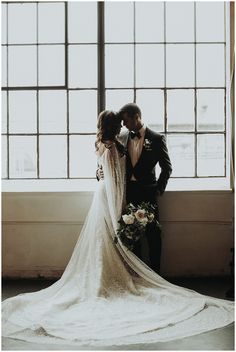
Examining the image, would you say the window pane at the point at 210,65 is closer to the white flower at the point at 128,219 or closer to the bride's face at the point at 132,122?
the bride's face at the point at 132,122

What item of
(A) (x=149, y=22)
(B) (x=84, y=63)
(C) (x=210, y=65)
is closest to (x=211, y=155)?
(C) (x=210, y=65)

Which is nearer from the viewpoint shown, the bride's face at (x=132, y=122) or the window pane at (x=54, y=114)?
the bride's face at (x=132, y=122)

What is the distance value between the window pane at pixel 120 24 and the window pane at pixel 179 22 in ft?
1.29

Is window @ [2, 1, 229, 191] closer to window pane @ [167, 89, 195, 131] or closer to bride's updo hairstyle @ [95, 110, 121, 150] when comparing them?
window pane @ [167, 89, 195, 131]

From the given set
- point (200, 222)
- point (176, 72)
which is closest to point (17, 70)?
point (176, 72)

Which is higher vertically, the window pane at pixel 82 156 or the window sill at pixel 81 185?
the window pane at pixel 82 156

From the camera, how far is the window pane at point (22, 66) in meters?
5.35

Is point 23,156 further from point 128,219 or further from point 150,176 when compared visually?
point 128,219

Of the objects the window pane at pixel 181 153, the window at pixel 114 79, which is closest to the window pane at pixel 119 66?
the window at pixel 114 79

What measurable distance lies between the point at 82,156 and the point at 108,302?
1989 millimetres

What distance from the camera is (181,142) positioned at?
5297 mm

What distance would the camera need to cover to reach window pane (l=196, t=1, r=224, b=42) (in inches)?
207

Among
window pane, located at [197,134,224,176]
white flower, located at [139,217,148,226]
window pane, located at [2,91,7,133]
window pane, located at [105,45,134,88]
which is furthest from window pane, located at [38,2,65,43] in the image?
white flower, located at [139,217,148,226]

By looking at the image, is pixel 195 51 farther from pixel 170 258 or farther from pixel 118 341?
pixel 118 341
